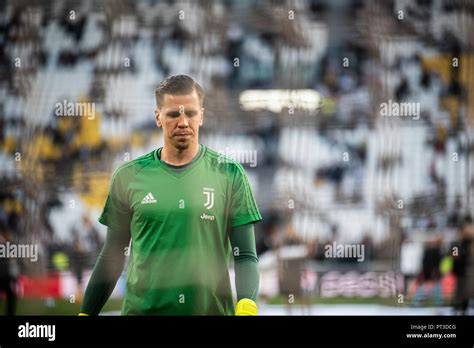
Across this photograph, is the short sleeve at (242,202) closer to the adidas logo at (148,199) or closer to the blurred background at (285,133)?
the blurred background at (285,133)

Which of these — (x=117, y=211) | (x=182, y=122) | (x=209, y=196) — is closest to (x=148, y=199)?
(x=117, y=211)

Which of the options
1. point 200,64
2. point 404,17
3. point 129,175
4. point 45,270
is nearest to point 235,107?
point 200,64

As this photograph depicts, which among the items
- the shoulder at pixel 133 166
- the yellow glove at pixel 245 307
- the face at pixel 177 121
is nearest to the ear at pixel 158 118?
the face at pixel 177 121

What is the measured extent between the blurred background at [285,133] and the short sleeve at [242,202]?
0.14ft

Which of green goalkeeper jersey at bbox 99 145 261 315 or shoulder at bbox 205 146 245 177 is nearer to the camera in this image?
green goalkeeper jersey at bbox 99 145 261 315

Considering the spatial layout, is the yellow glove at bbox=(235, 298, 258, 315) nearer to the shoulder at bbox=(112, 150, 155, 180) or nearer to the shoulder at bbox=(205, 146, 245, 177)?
the shoulder at bbox=(205, 146, 245, 177)

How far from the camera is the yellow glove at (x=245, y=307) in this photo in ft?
11.6

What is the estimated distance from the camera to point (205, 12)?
367cm

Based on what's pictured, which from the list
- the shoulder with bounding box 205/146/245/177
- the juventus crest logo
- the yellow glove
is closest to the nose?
the shoulder with bounding box 205/146/245/177

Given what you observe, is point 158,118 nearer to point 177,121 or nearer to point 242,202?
point 177,121

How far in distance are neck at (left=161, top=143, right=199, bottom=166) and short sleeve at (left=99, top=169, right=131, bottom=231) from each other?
0.70 ft

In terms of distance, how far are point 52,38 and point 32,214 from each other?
0.74 m

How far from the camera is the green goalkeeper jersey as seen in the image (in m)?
3.52
